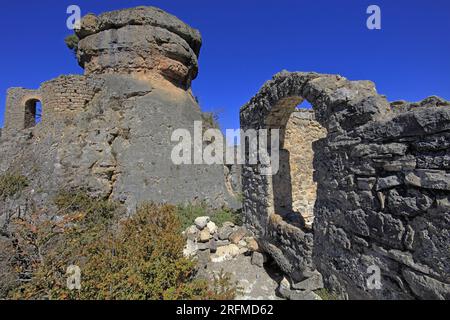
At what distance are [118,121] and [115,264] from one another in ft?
18.5

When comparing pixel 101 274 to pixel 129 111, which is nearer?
pixel 101 274

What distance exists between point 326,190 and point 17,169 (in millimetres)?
9146

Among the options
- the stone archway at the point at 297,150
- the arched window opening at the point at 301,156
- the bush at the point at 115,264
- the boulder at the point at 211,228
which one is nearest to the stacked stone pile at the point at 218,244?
the boulder at the point at 211,228

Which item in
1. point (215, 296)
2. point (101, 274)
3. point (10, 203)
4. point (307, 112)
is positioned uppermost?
point (307, 112)

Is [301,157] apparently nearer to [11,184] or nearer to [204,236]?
[204,236]

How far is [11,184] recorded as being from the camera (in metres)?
6.86

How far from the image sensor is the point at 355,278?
284 cm

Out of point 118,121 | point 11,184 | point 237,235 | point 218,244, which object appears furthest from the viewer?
point 118,121

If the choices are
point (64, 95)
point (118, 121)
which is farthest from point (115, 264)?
point (64, 95)

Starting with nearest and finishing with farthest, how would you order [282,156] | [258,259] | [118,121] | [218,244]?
[258,259] < [282,156] < [218,244] < [118,121]

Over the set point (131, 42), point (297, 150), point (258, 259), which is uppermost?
point (131, 42)

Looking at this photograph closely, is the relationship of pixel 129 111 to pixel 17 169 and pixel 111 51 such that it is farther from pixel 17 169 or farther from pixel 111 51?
pixel 17 169

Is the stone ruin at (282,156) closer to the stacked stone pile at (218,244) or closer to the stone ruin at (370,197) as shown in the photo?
the stone ruin at (370,197)

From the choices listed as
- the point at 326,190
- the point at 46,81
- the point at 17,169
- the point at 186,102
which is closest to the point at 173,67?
the point at 186,102
